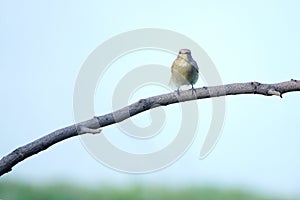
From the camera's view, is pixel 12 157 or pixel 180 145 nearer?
pixel 12 157

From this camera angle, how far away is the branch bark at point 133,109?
1.01 m

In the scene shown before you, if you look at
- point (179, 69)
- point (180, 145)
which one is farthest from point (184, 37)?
point (179, 69)

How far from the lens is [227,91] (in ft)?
3.63

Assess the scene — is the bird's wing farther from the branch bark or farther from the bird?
the branch bark

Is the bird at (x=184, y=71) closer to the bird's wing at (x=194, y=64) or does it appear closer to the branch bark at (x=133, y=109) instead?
the bird's wing at (x=194, y=64)

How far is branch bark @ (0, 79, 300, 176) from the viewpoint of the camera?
39.8 inches

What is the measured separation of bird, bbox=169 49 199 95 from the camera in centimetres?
194

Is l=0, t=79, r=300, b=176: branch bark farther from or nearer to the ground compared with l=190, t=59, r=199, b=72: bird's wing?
nearer to the ground

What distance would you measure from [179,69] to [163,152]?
2.01ft

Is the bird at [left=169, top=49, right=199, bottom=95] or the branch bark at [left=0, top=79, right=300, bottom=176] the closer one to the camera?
the branch bark at [left=0, top=79, right=300, bottom=176]

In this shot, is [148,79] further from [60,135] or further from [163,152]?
A: [60,135]

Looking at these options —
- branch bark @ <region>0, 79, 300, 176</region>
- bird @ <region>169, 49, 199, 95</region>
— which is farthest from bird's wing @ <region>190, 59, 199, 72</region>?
branch bark @ <region>0, 79, 300, 176</region>

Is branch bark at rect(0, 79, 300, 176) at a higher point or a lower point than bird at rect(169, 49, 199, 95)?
lower

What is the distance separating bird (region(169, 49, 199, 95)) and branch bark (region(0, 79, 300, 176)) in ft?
2.55
